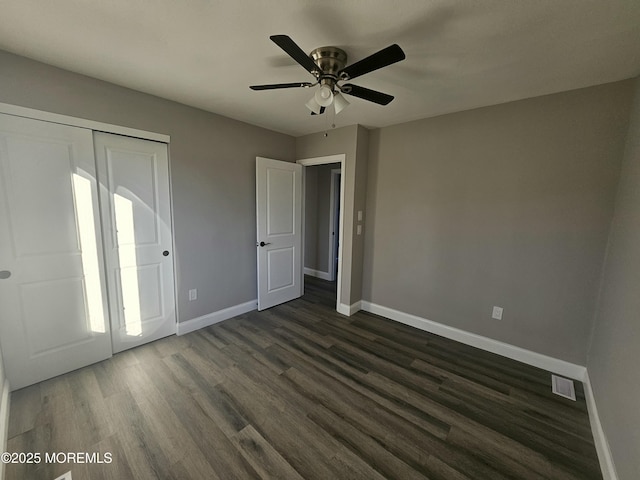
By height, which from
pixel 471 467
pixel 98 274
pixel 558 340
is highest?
pixel 98 274

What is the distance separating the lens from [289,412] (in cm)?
179

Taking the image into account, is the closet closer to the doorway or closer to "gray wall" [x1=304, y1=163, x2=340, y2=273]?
the doorway

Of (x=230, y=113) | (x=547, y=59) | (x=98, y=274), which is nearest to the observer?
(x=547, y=59)

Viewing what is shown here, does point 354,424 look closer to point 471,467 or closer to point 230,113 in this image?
point 471,467

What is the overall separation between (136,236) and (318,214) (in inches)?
130

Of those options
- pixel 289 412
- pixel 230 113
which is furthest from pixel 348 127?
pixel 289 412

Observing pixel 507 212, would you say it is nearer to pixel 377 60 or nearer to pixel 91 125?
pixel 377 60

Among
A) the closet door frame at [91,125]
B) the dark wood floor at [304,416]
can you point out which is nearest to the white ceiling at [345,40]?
the closet door frame at [91,125]

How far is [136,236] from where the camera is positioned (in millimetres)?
2453

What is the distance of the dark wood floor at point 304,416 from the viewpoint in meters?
1.43

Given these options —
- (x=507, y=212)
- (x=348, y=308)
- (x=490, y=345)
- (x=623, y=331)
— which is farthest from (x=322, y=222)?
(x=623, y=331)

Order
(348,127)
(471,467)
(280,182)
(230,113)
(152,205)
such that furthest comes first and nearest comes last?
(280,182) → (348,127) → (230,113) → (152,205) → (471,467)

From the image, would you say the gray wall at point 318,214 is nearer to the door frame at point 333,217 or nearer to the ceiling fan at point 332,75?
the door frame at point 333,217

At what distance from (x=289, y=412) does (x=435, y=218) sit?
243 cm
